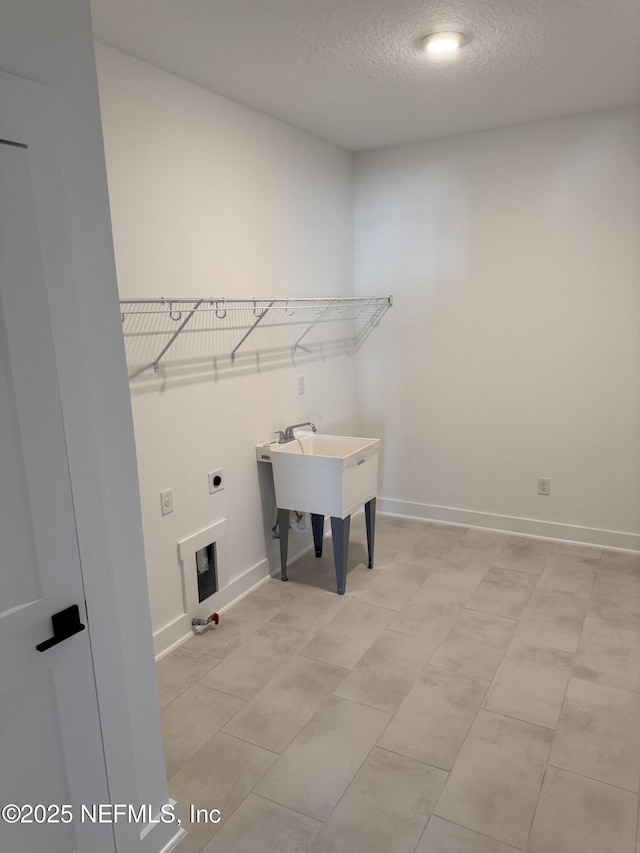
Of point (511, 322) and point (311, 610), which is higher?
point (511, 322)

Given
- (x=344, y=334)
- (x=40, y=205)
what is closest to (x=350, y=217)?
(x=344, y=334)

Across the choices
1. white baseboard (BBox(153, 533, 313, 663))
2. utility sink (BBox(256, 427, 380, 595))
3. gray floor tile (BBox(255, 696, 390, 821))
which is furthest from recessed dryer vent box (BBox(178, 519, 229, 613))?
gray floor tile (BBox(255, 696, 390, 821))

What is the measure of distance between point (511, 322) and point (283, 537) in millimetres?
1930

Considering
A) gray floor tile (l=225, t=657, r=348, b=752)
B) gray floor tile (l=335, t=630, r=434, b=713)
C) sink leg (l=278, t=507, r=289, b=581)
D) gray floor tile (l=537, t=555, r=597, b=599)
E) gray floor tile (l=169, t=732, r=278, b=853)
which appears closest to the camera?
gray floor tile (l=169, t=732, r=278, b=853)

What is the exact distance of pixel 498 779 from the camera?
1.96 m

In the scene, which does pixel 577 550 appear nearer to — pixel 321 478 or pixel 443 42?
pixel 321 478

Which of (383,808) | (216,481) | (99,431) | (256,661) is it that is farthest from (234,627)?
(99,431)

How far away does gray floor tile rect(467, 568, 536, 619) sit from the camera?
301 centimetres

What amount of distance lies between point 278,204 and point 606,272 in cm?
191

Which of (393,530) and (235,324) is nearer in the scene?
(235,324)

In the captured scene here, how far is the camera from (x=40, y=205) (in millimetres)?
1273

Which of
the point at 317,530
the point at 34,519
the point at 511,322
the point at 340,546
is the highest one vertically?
the point at 511,322

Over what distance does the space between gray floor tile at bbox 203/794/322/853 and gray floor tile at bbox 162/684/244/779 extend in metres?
0.32

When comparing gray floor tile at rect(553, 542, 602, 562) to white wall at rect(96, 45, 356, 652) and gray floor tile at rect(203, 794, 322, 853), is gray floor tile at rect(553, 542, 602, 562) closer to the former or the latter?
white wall at rect(96, 45, 356, 652)
